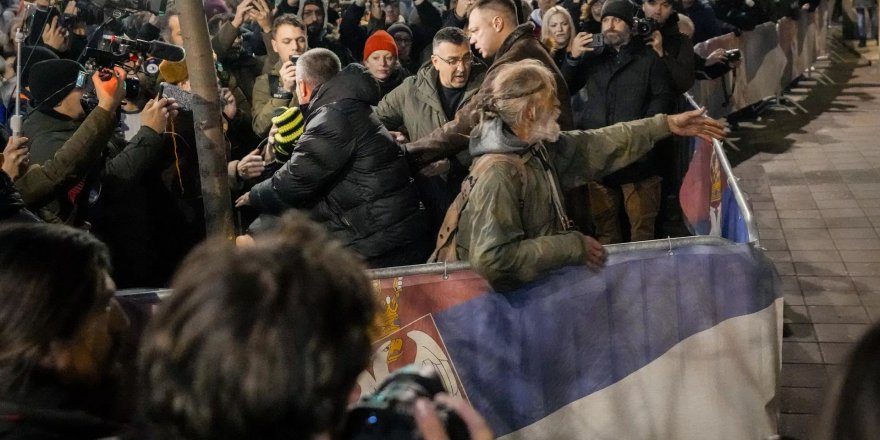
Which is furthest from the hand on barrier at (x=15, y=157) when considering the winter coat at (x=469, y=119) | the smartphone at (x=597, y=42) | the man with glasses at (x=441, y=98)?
the smartphone at (x=597, y=42)

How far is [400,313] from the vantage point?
3936 millimetres

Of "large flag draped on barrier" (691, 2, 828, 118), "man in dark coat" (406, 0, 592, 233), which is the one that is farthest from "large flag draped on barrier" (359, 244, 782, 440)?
"large flag draped on barrier" (691, 2, 828, 118)

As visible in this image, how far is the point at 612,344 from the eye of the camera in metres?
3.96

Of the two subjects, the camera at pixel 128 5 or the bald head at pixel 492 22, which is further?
the camera at pixel 128 5

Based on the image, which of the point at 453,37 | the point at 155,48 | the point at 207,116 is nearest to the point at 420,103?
the point at 453,37

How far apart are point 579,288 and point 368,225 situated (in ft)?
3.92

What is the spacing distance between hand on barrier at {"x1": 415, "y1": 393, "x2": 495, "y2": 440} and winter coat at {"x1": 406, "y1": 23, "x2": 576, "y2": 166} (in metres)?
3.37

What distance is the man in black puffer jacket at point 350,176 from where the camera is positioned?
14.3ft

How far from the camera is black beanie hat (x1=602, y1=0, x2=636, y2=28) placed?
621cm

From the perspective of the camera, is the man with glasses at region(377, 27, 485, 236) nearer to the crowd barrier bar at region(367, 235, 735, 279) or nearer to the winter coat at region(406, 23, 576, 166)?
the winter coat at region(406, 23, 576, 166)

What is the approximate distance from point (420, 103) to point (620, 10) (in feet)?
5.35

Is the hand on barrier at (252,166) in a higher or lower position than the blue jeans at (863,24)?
higher

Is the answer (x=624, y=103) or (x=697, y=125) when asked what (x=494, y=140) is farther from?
(x=624, y=103)

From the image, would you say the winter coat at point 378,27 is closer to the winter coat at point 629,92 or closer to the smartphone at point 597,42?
the smartphone at point 597,42
